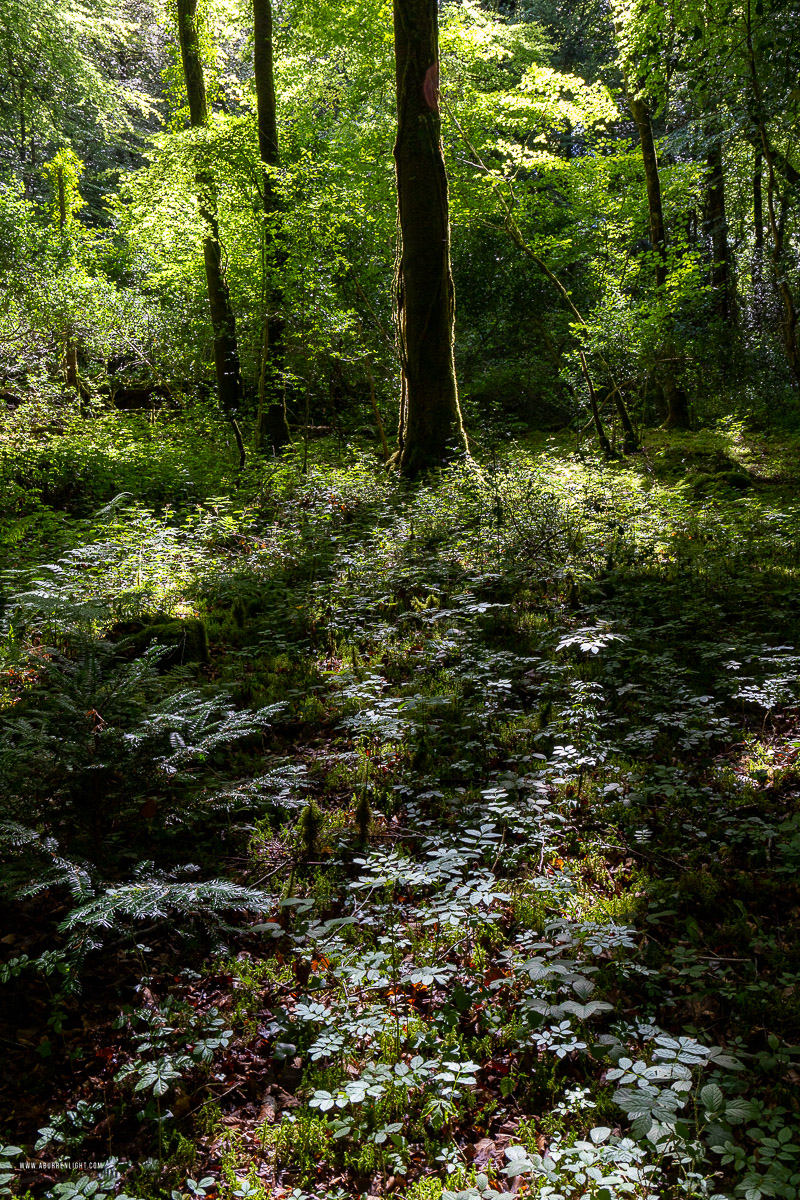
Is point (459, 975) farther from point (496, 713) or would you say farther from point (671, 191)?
point (671, 191)

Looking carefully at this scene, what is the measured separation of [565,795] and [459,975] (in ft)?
4.18

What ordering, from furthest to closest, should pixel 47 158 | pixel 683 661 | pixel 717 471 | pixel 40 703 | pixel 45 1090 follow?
pixel 47 158 < pixel 717 471 < pixel 683 661 < pixel 40 703 < pixel 45 1090

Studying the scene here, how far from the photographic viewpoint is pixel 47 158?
24297 mm

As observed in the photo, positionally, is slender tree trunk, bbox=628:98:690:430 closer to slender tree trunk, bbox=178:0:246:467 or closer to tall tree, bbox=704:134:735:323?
tall tree, bbox=704:134:735:323

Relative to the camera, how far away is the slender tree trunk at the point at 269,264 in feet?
35.7

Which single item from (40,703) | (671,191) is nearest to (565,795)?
(40,703)

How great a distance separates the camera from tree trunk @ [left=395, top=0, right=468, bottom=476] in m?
9.09

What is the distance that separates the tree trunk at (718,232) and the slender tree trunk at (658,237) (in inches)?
186

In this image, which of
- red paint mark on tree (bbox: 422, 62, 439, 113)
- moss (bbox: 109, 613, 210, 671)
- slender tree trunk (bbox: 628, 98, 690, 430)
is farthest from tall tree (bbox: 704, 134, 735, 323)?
moss (bbox: 109, 613, 210, 671)

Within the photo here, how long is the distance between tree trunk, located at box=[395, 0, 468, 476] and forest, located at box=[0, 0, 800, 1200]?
0.16ft

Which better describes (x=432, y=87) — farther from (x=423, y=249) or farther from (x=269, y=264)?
(x=269, y=264)

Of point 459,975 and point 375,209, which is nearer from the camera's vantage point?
point 459,975

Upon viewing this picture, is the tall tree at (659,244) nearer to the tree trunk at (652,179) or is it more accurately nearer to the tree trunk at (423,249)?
the tree trunk at (652,179)

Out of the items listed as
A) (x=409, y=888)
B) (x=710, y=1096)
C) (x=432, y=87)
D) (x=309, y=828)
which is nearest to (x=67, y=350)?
(x=432, y=87)
